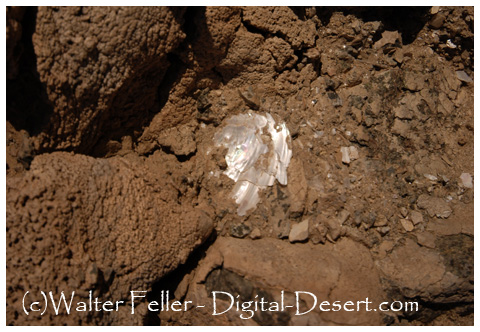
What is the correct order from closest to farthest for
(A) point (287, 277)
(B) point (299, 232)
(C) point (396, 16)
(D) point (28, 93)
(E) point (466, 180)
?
(D) point (28, 93), (A) point (287, 277), (B) point (299, 232), (E) point (466, 180), (C) point (396, 16)

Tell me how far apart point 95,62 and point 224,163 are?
733 millimetres

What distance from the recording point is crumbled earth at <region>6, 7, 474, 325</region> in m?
1.66

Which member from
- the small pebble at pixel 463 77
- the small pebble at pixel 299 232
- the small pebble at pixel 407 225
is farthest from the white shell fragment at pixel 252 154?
the small pebble at pixel 463 77

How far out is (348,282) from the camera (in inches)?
72.8

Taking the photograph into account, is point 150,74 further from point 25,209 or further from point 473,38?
point 473,38

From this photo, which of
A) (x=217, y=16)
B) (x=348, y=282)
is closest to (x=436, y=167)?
(x=348, y=282)

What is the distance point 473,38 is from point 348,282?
152cm

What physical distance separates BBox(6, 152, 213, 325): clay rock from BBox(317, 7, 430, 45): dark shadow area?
4.15ft

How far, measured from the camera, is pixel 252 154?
82.6 inches

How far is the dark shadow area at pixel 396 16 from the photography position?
2227 mm

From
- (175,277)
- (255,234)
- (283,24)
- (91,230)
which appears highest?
(283,24)

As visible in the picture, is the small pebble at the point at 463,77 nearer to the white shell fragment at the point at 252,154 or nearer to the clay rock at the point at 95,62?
the white shell fragment at the point at 252,154

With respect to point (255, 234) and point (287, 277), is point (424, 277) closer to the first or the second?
point (287, 277)

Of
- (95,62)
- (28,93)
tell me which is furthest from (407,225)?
(28,93)
